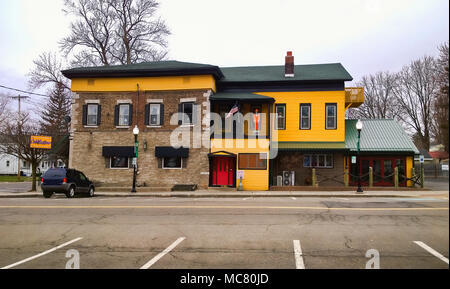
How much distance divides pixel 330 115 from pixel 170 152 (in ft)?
40.0

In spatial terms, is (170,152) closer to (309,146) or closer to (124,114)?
(124,114)

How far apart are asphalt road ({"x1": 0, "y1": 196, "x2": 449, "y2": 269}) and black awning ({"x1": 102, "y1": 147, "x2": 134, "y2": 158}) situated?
12287mm

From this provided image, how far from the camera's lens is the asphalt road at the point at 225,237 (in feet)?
21.0

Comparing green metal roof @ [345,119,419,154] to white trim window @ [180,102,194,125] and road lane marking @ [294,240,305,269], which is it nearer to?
white trim window @ [180,102,194,125]

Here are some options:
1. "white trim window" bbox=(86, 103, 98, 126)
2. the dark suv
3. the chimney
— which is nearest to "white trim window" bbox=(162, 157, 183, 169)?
"white trim window" bbox=(86, 103, 98, 126)

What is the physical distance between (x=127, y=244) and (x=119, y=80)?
20226 millimetres

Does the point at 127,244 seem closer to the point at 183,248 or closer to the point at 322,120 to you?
the point at 183,248

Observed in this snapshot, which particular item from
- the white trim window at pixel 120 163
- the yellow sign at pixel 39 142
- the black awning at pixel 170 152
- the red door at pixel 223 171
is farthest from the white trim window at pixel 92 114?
the red door at pixel 223 171

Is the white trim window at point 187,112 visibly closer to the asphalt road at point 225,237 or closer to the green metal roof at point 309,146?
the green metal roof at point 309,146

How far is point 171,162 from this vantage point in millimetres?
25250

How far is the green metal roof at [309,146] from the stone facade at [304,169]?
808 millimetres
